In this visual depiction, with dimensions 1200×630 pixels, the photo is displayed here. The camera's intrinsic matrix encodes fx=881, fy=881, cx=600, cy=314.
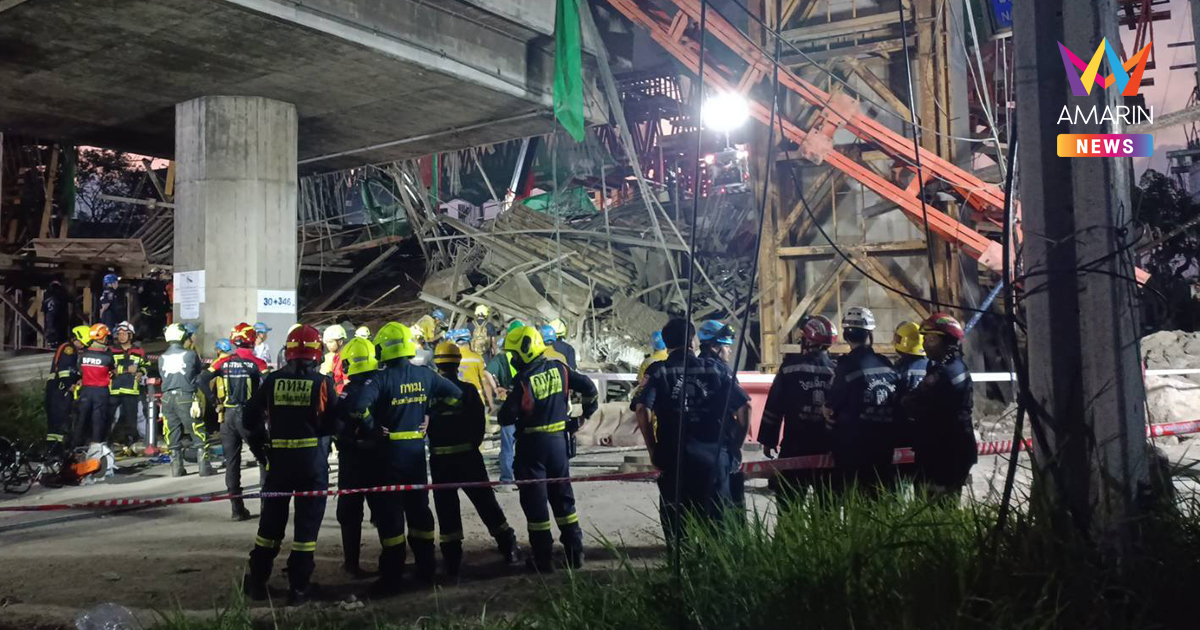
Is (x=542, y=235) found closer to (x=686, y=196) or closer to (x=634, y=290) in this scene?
(x=634, y=290)

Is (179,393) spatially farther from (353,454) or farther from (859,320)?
(859,320)

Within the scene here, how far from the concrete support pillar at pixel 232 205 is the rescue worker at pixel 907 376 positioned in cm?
981

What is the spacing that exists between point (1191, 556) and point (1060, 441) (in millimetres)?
668

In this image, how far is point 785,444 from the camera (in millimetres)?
6805

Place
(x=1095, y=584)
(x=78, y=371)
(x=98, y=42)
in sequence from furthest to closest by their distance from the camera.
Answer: (x=78, y=371) < (x=98, y=42) < (x=1095, y=584)

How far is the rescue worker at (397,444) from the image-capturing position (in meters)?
6.31

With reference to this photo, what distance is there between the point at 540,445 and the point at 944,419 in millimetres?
2894

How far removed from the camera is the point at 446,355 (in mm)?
7176

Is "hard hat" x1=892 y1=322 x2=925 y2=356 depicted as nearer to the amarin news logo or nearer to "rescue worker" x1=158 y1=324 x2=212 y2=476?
the amarin news logo

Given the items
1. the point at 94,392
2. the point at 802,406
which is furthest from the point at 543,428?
the point at 94,392

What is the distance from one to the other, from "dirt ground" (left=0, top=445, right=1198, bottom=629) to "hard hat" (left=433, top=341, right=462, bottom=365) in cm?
165

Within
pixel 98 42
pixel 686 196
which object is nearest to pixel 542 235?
pixel 686 196

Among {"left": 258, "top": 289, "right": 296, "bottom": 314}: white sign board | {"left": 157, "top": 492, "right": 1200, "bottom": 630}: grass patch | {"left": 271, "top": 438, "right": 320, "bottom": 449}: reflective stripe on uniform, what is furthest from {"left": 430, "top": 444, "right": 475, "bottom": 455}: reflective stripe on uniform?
{"left": 258, "top": 289, "right": 296, "bottom": 314}: white sign board

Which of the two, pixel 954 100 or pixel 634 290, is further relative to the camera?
pixel 634 290
